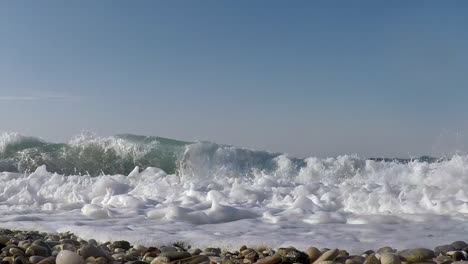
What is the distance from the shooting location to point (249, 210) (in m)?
5.40

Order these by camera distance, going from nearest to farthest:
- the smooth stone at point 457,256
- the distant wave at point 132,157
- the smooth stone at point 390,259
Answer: the smooth stone at point 390,259
the smooth stone at point 457,256
the distant wave at point 132,157

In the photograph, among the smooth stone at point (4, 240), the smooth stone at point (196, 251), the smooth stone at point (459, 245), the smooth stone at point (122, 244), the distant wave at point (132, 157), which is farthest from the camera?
the distant wave at point (132, 157)

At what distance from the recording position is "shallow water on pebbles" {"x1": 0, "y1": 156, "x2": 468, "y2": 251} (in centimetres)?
409

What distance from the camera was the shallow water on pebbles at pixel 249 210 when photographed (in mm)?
4094

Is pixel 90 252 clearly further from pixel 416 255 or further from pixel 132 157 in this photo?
pixel 132 157

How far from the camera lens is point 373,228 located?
14.2 feet

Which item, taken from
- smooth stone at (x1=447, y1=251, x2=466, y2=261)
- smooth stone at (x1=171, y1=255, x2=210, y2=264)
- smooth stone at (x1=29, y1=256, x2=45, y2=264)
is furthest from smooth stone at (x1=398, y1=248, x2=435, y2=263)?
smooth stone at (x1=29, y1=256, x2=45, y2=264)

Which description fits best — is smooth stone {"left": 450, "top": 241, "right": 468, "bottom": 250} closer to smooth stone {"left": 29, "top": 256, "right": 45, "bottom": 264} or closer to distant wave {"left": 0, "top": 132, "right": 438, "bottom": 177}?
smooth stone {"left": 29, "top": 256, "right": 45, "bottom": 264}

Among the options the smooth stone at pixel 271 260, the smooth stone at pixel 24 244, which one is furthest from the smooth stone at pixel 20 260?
the smooth stone at pixel 271 260

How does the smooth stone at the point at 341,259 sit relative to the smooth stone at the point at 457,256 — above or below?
below

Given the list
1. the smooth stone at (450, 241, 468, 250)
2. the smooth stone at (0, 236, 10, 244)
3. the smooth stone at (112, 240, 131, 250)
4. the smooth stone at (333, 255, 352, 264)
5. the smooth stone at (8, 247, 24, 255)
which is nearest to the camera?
the smooth stone at (333, 255, 352, 264)

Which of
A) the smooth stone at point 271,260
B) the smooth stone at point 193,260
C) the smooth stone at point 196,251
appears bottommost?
the smooth stone at point 196,251

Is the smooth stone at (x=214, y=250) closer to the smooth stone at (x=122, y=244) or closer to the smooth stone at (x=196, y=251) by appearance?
the smooth stone at (x=196, y=251)

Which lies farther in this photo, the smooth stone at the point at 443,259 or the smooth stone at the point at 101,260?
the smooth stone at the point at 101,260
